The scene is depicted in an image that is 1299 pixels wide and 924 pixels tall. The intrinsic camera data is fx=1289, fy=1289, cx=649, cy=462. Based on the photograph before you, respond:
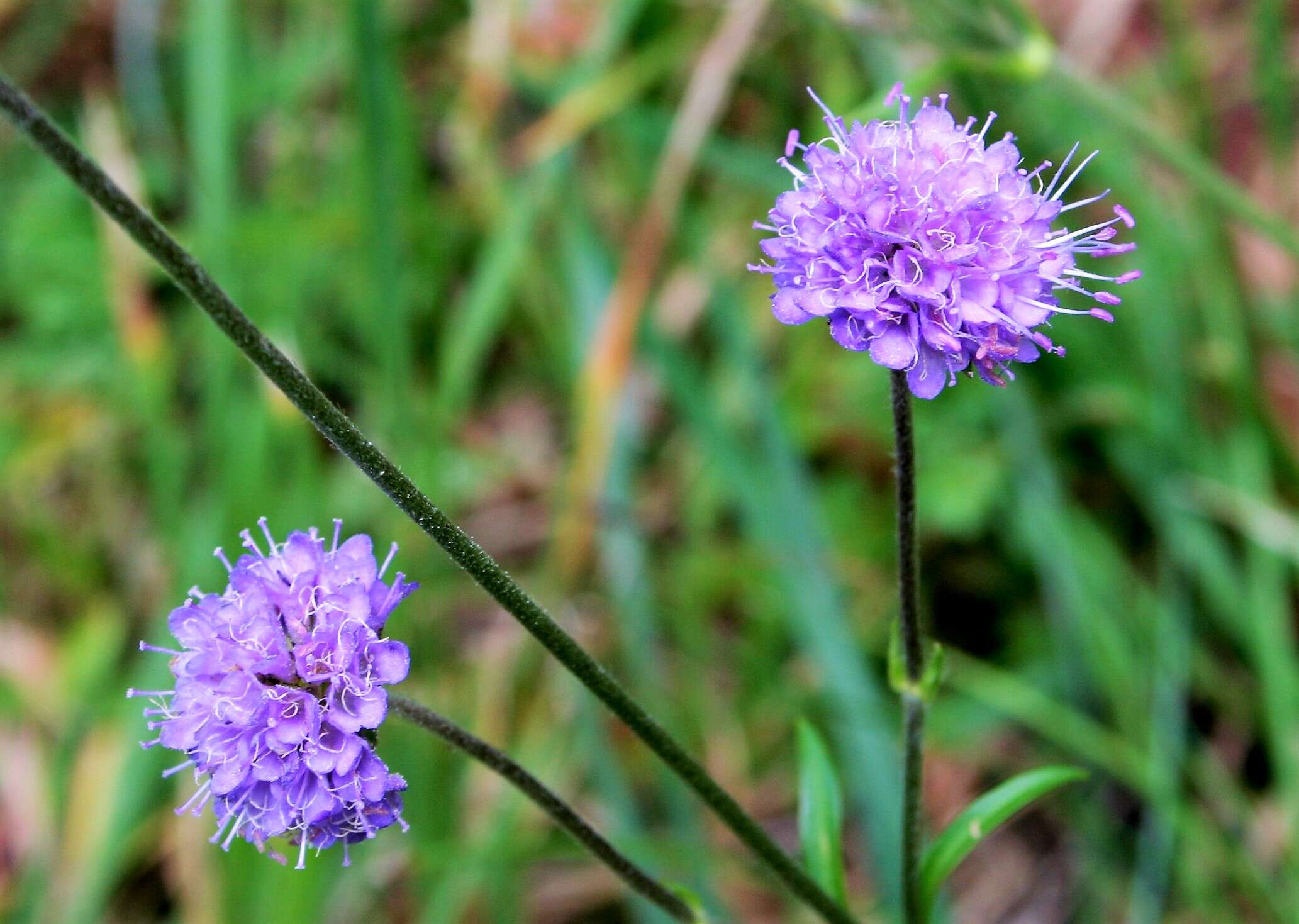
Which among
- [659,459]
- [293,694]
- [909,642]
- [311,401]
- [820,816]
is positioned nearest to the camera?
[311,401]

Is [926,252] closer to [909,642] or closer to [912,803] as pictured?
[909,642]

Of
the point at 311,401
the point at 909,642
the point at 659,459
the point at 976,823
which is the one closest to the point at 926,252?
the point at 909,642

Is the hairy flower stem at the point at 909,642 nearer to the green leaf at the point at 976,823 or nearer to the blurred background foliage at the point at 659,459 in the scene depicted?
the green leaf at the point at 976,823

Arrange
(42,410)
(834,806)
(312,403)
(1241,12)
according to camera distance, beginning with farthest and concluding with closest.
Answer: (1241,12)
(42,410)
(834,806)
(312,403)

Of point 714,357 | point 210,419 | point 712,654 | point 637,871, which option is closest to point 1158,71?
point 714,357

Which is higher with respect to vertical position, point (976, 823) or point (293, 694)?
point (293, 694)

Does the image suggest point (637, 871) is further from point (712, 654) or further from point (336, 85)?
point (336, 85)

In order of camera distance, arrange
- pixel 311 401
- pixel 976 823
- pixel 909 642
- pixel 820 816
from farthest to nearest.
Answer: pixel 820 816
pixel 976 823
pixel 909 642
pixel 311 401
